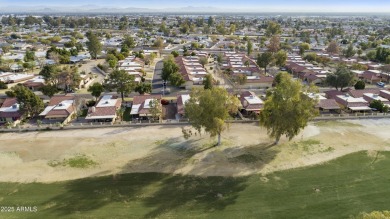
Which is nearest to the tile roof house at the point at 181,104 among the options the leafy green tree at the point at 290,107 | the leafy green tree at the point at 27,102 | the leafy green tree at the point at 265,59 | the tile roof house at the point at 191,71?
the tile roof house at the point at 191,71

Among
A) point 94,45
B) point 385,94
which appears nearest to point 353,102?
point 385,94

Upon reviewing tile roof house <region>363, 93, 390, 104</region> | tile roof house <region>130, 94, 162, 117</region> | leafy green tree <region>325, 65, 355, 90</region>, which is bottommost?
tile roof house <region>130, 94, 162, 117</region>

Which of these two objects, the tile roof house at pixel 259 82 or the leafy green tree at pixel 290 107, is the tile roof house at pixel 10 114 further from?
the tile roof house at pixel 259 82

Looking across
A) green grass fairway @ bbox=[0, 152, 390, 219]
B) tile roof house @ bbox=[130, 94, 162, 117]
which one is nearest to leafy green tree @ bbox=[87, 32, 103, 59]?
tile roof house @ bbox=[130, 94, 162, 117]

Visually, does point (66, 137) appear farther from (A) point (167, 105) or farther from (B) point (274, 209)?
(B) point (274, 209)

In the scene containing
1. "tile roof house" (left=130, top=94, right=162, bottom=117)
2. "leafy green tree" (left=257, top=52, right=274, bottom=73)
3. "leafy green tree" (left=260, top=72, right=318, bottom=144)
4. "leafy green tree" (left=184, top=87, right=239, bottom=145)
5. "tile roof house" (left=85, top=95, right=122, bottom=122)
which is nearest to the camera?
"leafy green tree" (left=184, top=87, right=239, bottom=145)

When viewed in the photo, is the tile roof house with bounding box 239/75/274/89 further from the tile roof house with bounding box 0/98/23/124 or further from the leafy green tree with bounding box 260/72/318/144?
the tile roof house with bounding box 0/98/23/124
